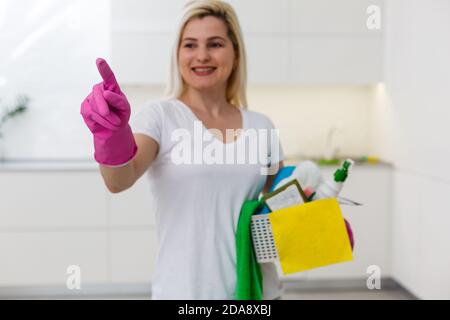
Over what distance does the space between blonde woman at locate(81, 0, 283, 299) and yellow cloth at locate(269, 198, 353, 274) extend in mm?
49

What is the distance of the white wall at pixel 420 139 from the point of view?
1.22 metres

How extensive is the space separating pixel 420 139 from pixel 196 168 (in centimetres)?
98

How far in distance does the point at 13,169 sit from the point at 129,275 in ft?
1.42

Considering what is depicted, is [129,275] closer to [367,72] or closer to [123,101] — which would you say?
[367,72]

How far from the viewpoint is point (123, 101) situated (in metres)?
0.44

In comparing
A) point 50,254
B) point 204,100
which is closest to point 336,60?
point 50,254

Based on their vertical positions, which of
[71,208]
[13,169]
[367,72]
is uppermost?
[367,72]

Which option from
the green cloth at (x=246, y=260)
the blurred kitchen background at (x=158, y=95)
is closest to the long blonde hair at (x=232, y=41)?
the green cloth at (x=246, y=260)

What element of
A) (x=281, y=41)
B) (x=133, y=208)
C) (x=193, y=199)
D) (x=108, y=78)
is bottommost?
(x=133, y=208)

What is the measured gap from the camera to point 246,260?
1.84ft

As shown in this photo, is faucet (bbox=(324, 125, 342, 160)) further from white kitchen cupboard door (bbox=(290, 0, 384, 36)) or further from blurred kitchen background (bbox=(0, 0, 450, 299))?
white kitchen cupboard door (bbox=(290, 0, 384, 36))

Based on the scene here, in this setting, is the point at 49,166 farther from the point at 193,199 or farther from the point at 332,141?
the point at 193,199
